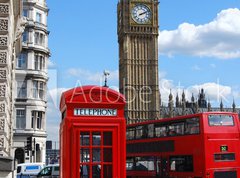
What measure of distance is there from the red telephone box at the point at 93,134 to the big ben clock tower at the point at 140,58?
280 ft

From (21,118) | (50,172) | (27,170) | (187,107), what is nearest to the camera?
(50,172)

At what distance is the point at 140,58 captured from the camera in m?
97.1

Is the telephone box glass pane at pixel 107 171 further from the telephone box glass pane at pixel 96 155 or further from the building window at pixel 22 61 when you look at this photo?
the building window at pixel 22 61

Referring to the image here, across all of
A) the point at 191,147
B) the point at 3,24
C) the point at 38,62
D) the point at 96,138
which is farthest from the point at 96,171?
the point at 38,62

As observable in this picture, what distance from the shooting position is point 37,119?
37750 millimetres

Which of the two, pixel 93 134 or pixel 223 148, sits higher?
pixel 93 134

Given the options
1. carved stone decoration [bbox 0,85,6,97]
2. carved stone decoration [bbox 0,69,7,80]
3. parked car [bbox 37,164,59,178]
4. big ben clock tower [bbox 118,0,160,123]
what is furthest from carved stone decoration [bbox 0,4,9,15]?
big ben clock tower [bbox 118,0,160,123]

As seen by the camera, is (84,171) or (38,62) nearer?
(84,171)

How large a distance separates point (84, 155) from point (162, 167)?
12440mm

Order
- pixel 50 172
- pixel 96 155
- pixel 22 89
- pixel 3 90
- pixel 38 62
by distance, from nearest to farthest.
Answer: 1. pixel 96 155
2. pixel 3 90
3. pixel 50 172
4. pixel 22 89
5. pixel 38 62

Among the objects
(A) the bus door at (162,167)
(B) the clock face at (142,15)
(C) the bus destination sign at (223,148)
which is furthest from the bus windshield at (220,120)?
(B) the clock face at (142,15)

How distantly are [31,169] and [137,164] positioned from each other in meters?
9.35

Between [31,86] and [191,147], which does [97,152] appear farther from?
[31,86]

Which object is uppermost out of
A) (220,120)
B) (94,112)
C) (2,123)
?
(220,120)
